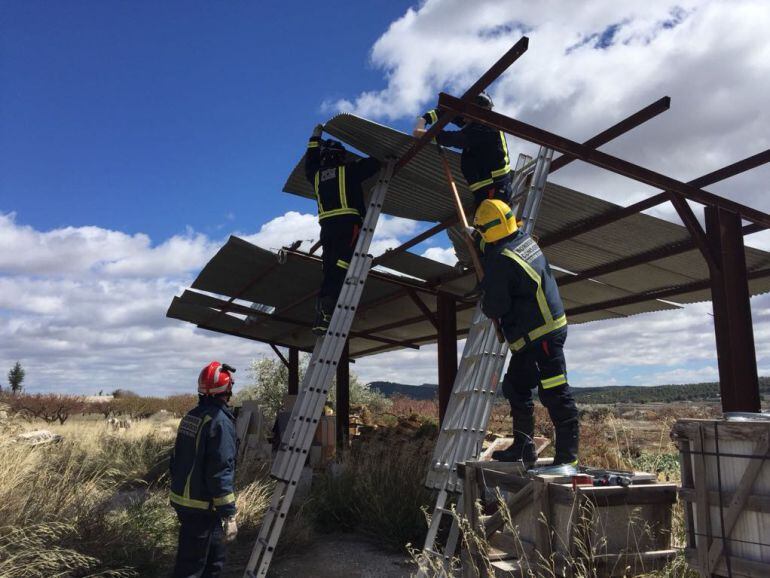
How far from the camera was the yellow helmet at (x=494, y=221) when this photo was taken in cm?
456

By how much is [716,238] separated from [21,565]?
24.0 ft

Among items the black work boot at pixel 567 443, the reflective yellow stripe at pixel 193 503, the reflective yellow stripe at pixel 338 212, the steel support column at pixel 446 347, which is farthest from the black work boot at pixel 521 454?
the steel support column at pixel 446 347

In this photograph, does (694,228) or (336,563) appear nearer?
(694,228)

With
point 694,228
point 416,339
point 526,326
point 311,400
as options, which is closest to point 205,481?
point 311,400

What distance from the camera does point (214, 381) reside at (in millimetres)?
5250

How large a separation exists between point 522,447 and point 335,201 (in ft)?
11.7

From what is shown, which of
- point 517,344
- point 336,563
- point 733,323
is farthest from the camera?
point 336,563

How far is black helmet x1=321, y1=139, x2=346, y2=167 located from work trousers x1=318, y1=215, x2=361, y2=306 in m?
0.63

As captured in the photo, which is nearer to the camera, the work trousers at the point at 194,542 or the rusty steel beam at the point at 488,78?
the rusty steel beam at the point at 488,78

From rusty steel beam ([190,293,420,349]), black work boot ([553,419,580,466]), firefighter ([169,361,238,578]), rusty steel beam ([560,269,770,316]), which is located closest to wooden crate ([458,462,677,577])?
black work boot ([553,419,580,466])

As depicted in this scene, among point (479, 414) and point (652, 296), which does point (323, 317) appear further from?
point (652, 296)

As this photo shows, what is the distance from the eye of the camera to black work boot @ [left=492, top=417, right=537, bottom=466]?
4.62 m

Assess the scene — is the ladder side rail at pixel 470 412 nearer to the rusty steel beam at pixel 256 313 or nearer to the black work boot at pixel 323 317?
the black work boot at pixel 323 317

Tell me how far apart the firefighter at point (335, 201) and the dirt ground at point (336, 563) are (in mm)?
2527
